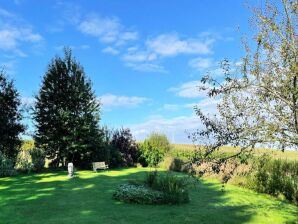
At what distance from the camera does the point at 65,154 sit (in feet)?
91.2

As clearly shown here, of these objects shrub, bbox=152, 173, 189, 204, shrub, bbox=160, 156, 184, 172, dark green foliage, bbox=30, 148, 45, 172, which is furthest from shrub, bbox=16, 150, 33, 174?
shrub, bbox=152, 173, 189, 204

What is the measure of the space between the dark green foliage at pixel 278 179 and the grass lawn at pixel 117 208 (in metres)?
0.70

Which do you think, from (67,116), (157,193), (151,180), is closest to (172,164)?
(67,116)

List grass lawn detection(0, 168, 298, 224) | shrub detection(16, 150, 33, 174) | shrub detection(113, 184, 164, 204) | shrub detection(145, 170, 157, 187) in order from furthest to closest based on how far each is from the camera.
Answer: shrub detection(16, 150, 33, 174), shrub detection(145, 170, 157, 187), shrub detection(113, 184, 164, 204), grass lawn detection(0, 168, 298, 224)

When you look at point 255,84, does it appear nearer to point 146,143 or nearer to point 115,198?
point 115,198

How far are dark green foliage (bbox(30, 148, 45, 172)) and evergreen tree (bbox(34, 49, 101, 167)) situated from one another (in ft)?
2.86

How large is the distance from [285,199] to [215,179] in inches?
228

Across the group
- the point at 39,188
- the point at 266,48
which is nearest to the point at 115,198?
the point at 39,188

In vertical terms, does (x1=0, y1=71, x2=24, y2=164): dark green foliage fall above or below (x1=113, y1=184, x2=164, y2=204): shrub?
above

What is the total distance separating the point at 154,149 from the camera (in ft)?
105

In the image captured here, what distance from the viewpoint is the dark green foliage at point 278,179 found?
15912mm

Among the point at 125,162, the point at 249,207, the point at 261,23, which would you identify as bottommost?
→ the point at 249,207

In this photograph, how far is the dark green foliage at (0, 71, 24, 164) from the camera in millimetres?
25484

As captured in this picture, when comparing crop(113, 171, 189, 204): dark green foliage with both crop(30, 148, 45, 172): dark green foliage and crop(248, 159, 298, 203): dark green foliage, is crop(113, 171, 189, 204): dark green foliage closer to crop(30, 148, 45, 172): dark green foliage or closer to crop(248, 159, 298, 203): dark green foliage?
crop(248, 159, 298, 203): dark green foliage
